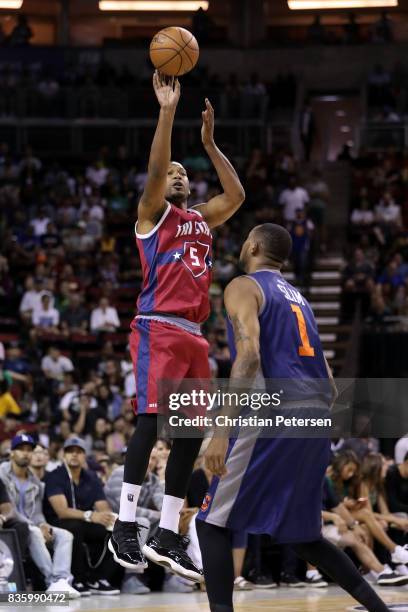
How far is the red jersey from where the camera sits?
305 inches

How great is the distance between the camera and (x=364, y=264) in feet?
76.2

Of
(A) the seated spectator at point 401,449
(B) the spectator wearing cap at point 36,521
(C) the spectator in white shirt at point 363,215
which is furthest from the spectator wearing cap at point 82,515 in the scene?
(C) the spectator in white shirt at point 363,215

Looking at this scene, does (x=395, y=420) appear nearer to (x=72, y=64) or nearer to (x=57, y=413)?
(x=57, y=413)

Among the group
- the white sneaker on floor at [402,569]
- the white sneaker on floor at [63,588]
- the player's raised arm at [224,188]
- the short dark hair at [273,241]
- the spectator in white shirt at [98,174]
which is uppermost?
the spectator in white shirt at [98,174]

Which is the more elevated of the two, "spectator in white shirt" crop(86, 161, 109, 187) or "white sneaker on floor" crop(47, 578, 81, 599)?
"spectator in white shirt" crop(86, 161, 109, 187)

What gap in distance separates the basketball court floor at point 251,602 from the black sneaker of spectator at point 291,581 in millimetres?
331

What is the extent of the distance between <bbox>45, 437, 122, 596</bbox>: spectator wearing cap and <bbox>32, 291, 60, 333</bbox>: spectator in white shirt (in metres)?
8.20

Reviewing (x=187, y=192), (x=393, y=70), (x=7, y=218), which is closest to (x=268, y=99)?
(x=393, y=70)

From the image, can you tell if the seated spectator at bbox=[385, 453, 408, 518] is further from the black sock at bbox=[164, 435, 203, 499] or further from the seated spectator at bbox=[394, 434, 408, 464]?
the black sock at bbox=[164, 435, 203, 499]

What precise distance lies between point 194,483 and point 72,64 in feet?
Result: 70.7

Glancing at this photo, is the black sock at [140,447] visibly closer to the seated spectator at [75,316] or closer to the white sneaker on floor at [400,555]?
the white sneaker on floor at [400,555]

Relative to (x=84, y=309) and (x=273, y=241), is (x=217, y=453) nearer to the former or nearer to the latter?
(x=273, y=241)

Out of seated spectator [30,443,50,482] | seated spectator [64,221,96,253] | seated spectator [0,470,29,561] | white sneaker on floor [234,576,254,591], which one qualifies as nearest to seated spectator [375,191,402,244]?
seated spectator [64,221,96,253]

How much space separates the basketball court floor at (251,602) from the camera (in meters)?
10.6
